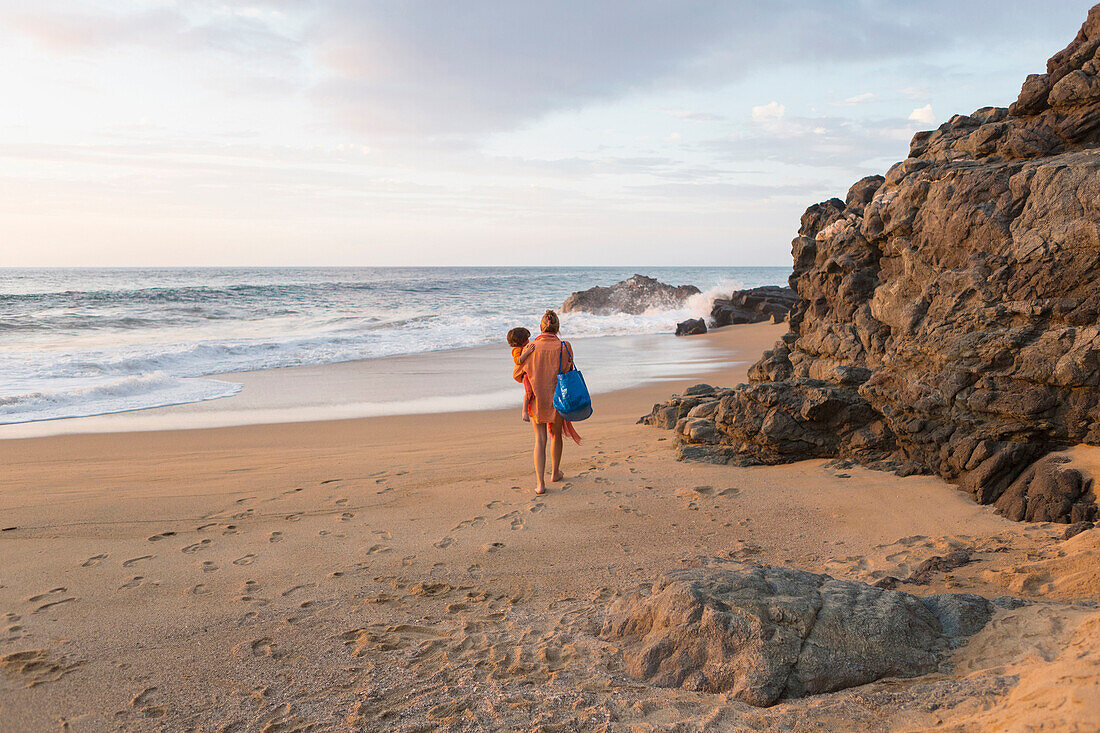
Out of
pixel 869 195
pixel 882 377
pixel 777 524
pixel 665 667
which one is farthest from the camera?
pixel 869 195

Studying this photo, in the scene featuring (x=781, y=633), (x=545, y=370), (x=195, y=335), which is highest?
(x=545, y=370)

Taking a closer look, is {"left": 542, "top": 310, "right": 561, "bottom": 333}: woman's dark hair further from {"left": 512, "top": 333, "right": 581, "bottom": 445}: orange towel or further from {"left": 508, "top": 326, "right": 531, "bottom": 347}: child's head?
{"left": 508, "top": 326, "right": 531, "bottom": 347}: child's head

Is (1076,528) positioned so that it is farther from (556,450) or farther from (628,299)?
(628,299)

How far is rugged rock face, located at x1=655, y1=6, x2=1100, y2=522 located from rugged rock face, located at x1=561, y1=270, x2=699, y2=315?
28.3m

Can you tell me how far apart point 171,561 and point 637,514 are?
3327 millimetres

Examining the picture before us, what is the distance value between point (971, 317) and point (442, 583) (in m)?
4.43

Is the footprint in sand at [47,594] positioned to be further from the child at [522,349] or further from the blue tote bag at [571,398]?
the blue tote bag at [571,398]

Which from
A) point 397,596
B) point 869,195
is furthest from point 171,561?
point 869,195

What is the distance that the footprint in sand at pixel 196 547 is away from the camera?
4.72 m

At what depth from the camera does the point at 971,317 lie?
17.4 ft

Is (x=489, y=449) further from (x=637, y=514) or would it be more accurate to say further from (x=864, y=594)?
(x=864, y=594)

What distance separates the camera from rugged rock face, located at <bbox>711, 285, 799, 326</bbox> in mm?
26375

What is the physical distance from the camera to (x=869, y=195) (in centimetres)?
720

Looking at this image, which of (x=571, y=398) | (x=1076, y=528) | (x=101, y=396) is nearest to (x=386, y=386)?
(x=101, y=396)
